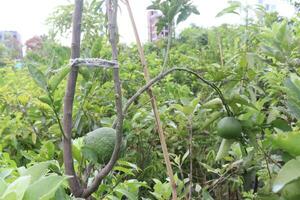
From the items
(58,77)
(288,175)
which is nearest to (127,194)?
(58,77)

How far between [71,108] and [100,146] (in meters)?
0.09

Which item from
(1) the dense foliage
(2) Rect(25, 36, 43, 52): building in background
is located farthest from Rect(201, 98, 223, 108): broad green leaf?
(2) Rect(25, 36, 43, 52): building in background

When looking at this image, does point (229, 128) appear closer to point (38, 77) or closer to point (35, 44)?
point (38, 77)

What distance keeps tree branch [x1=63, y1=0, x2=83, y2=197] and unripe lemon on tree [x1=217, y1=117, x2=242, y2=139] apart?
280mm

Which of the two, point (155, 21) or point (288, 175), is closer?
point (288, 175)

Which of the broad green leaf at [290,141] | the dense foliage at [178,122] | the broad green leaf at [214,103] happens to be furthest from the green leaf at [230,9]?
the broad green leaf at [290,141]

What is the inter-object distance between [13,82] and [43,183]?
176 cm

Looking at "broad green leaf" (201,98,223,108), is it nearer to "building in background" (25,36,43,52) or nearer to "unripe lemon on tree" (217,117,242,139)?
"unripe lemon on tree" (217,117,242,139)

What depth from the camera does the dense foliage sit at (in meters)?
0.81

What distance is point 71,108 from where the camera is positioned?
87 centimetres

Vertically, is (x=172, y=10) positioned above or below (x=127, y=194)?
above

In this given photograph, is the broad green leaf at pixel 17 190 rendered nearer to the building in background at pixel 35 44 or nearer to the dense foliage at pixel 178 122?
the dense foliage at pixel 178 122

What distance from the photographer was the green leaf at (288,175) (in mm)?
629

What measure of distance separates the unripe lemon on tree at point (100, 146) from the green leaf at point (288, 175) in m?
0.35
